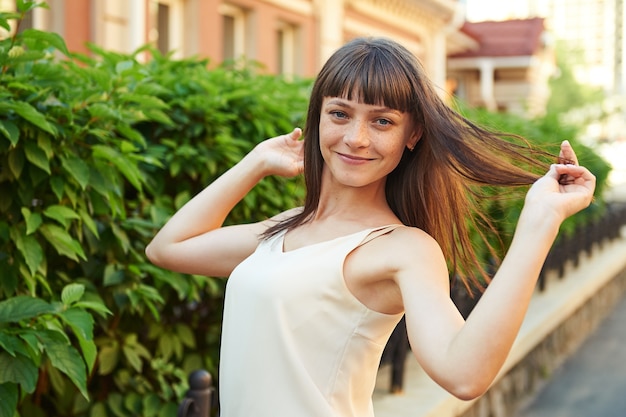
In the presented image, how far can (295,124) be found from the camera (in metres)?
4.28

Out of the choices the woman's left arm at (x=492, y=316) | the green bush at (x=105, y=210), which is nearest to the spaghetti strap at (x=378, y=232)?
the woman's left arm at (x=492, y=316)

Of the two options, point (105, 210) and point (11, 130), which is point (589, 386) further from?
point (11, 130)

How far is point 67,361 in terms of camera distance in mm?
2500

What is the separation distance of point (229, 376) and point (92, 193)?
1.16 meters

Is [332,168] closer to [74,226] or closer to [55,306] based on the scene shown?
[55,306]

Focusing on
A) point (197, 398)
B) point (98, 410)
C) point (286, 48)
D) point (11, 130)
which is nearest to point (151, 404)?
point (98, 410)

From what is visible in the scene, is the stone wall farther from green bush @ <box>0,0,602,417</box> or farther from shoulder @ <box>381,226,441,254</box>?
shoulder @ <box>381,226,441,254</box>

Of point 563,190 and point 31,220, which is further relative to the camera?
point 31,220

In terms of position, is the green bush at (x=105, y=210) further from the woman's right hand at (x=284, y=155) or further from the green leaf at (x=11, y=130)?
the woman's right hand at (x=284, y=155)

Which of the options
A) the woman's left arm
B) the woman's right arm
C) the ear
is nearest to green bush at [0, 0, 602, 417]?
the woman's right arm

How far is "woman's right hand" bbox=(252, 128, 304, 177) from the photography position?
7.41 ft

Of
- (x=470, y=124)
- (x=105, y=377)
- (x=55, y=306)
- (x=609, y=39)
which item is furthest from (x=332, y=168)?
(x=609, y=39)

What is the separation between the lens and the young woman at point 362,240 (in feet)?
5.90

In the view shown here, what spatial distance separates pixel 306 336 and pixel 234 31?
11658 mm
